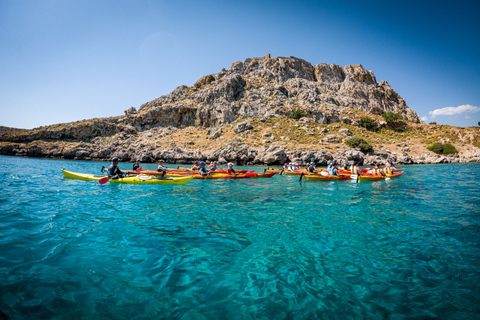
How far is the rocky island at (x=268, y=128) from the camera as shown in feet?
151

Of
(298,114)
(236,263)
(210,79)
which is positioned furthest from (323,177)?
(210,79)

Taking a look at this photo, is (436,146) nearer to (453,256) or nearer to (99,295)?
(453,256)

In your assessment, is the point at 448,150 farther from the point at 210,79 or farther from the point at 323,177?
the point at 210,79

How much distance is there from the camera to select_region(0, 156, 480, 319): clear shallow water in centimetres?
328

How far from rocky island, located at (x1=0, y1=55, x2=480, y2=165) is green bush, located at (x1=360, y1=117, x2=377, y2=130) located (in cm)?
32

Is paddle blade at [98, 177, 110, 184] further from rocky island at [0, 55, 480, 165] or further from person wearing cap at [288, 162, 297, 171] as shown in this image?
rocky island at [0, 55, 480, 165]

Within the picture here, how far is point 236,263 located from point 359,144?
171ft

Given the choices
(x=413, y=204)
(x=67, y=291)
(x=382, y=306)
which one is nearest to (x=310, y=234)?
(x=382, y=306)

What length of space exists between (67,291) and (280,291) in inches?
144

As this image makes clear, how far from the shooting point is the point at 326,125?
6400 cm

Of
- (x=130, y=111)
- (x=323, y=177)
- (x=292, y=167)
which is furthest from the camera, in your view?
(x=130, y=111)

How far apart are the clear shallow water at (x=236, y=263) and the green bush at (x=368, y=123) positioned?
6545 centimetres

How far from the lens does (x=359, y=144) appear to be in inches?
1901

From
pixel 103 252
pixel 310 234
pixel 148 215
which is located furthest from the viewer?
pixel 148 215
